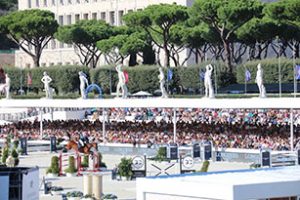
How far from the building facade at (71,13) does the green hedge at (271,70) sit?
2419cm

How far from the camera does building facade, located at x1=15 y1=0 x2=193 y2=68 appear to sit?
108 metres

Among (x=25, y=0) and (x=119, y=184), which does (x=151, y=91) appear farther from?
(x=119, y=184)

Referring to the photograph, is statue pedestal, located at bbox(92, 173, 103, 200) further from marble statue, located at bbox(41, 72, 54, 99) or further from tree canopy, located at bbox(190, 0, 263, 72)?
tree canopy, located at bbox(190, 0, 263, 72)

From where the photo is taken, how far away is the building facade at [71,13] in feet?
356

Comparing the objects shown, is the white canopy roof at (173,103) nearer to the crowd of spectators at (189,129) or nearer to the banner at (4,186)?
the crowd of spectators at (189,129)

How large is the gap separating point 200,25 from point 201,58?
712 centimetres

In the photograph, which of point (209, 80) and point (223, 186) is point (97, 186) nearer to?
point (223, 186)

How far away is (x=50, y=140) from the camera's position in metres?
57.2

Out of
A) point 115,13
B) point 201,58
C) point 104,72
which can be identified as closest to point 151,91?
point 104,72

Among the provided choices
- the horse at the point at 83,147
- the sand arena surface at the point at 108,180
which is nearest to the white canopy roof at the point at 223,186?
the sand arena surface at the point at 108,180

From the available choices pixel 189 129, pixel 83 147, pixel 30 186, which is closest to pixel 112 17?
pixel 189 129

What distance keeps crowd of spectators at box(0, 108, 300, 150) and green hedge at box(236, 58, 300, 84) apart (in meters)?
12.0

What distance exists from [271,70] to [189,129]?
2700cm

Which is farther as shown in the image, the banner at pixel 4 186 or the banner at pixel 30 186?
the banner at pixel 30 186
